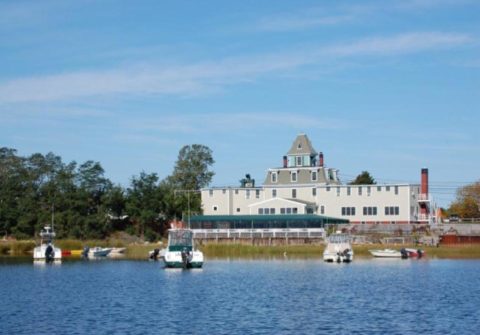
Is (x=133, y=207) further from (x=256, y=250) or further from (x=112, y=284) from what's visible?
(x=112, y=284)

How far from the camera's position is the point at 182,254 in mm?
90375

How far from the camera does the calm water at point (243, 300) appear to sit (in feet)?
144

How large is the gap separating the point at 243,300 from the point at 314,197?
3431 inches

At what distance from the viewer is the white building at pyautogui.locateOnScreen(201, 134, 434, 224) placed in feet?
445

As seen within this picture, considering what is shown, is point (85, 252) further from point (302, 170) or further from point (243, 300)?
point (243, 300)

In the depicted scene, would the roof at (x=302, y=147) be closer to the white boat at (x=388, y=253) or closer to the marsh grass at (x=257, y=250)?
the marsh grass at (x=257, y=250)

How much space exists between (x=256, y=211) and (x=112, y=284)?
7324 cm

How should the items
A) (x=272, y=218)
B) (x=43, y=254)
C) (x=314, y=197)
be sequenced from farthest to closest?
(x=314, y=197)
(x=272, y=218)
(x=43, y=254)

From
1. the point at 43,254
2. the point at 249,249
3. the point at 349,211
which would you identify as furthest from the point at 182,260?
the point at 349,211

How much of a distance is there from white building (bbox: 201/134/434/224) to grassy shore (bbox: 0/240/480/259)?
48.0ft

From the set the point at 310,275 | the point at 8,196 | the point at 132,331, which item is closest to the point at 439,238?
the point at 310,275

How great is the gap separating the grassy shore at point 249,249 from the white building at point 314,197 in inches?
576

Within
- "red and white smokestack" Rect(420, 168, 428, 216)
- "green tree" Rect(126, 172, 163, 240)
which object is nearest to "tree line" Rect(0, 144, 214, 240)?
"green tree" Rect(126, 172, 163, 240)

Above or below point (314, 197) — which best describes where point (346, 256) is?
below
